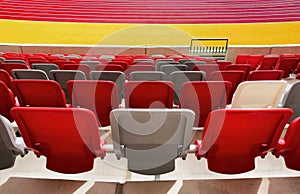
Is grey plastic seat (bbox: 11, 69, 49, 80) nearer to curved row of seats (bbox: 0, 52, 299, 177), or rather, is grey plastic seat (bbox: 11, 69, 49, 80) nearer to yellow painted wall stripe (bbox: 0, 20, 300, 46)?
curved row of seats (bbox: 0, 52, 299, 177)

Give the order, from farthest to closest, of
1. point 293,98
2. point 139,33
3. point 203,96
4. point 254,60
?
point 139,33 → point 254,60 → point 203,96 → point 293,98

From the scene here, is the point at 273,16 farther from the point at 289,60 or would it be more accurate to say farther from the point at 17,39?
the point at 17,39

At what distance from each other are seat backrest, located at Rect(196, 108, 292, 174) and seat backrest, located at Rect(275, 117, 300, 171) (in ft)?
0.21

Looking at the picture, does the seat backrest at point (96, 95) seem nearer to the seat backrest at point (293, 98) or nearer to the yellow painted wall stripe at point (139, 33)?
the seat backrest at point (293, 98)

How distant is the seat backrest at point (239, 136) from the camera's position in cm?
130

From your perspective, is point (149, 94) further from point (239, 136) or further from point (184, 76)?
point (239, 136)

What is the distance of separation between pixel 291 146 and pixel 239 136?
0.35 metres

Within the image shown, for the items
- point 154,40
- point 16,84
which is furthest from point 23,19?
point 16,84

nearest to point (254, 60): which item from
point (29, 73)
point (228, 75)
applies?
point (228, 75)

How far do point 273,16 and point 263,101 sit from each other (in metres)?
11.8

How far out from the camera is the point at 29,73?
8.83 feet

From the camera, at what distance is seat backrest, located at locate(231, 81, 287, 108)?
2.09 metres

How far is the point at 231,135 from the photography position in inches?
57.5

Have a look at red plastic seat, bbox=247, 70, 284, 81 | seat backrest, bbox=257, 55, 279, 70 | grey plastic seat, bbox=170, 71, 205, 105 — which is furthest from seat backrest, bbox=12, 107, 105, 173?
seat backrest, bbox=257, 55, 279, 70
